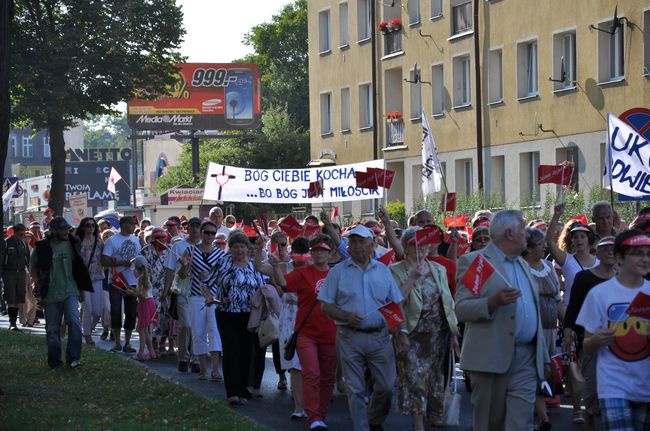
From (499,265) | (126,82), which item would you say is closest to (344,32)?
(126,82)

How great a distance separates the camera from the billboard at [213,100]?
249 feet

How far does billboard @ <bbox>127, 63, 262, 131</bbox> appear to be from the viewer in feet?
249

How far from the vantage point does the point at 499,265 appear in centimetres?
909

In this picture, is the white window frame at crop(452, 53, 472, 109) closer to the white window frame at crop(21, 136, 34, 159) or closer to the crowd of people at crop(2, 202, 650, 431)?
the crowd of people at crop(2, 202, 650, 431)

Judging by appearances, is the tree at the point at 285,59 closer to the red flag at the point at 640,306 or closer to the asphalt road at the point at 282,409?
the asphalt road at the point at 282,409

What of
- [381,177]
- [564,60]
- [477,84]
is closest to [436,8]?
[477,84]

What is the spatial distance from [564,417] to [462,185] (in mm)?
27523

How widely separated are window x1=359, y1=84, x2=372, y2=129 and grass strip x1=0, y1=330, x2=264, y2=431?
29.0 m

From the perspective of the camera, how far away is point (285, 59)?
89.1 meters

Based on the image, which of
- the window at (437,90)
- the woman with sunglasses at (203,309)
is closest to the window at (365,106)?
the window at (437,90)

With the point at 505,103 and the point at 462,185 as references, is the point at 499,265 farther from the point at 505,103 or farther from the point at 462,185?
the point at 462,185

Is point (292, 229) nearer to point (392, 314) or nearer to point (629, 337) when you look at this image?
point (392, 314)

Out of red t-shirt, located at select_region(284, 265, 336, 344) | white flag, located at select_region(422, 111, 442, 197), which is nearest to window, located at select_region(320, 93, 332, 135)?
white flag, located at select_region(422, 111, 442, 197)

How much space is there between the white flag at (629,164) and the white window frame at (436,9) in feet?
81.4
